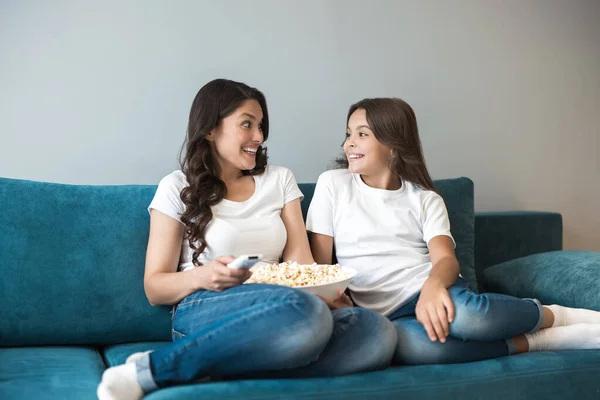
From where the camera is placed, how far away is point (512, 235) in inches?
111

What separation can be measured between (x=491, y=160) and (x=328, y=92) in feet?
2.81

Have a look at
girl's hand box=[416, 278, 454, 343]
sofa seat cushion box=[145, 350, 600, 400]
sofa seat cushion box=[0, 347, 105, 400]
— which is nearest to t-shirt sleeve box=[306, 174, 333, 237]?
girl's hand box=[416, 278, 454, 343]

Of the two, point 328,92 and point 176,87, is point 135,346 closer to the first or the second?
point 176,87

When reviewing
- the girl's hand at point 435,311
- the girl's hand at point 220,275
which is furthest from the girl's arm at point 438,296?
the girl's hand at point 220,275

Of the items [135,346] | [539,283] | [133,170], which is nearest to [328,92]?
[133,170]

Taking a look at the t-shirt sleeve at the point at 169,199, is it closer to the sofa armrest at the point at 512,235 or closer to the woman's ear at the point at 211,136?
the woman's ear at the point at 211,136

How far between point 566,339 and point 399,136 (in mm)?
800

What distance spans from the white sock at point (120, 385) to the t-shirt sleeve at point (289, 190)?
33.5 inches

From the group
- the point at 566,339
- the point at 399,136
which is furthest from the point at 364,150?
the point at 566,339

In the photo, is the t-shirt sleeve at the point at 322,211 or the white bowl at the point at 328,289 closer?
the white bowl at the point at 328,289

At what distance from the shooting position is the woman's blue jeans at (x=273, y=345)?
153 cm

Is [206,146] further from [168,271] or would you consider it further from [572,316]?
[572,316]

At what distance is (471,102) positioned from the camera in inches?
120

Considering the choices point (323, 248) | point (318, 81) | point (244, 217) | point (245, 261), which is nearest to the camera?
point (245, 261)
